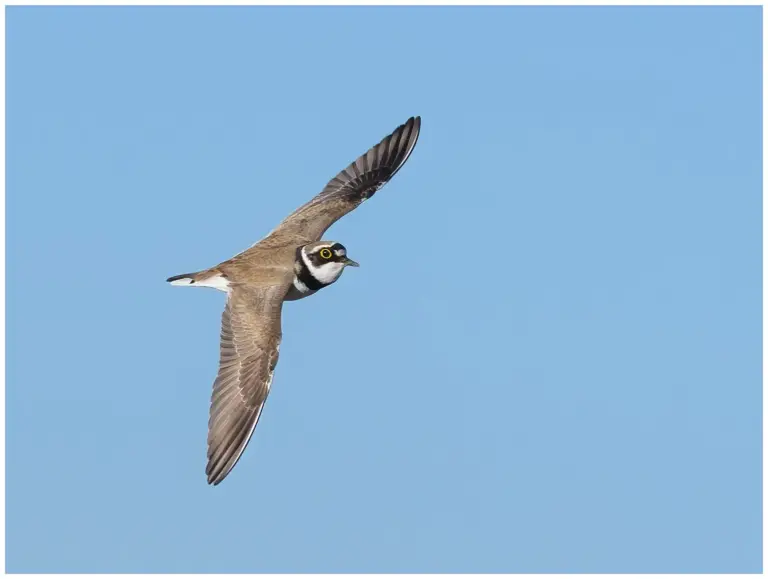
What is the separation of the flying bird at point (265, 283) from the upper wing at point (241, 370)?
18 mm

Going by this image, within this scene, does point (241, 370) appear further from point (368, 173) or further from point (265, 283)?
point (368, 173)

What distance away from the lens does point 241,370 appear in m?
27.9

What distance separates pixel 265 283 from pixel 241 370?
2044 millimetres

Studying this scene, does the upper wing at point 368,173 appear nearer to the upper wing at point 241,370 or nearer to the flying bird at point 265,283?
the flying bird at point 265,283

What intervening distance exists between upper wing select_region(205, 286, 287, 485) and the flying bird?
2 centimetres

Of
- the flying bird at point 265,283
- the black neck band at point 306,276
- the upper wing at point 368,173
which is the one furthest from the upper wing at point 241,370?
the upper wing at point 368,173

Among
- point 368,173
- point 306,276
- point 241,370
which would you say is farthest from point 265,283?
point 368,173

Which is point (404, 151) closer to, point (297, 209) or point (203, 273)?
point (297, 209)

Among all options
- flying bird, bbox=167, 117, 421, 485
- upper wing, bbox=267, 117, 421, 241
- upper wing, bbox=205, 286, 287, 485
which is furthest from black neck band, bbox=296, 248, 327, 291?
upper wing, bbox=267, 117, 421, 241

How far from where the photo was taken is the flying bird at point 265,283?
27031 mm

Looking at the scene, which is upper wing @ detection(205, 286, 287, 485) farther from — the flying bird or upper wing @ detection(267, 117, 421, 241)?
upper wing @ detection(267, 117, 421, 241)

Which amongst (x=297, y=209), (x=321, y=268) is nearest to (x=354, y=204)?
(x=297, y=209)

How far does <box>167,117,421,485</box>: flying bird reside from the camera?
27.0m

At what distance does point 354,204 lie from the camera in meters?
33.0
